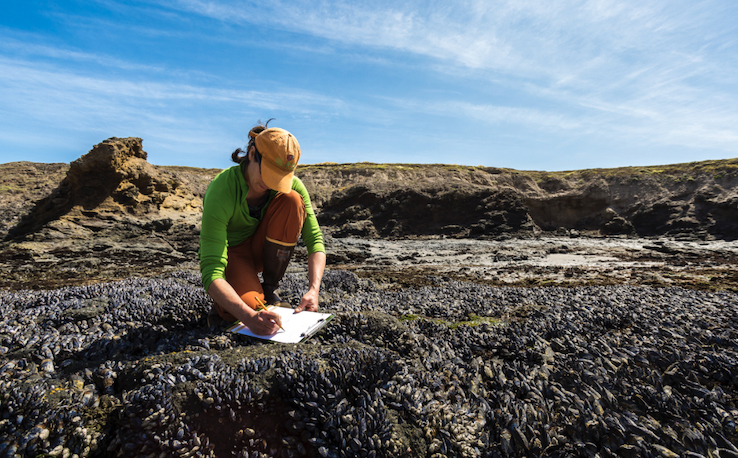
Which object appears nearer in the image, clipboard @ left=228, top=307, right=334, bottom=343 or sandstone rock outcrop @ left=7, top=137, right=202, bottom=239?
clipboard @ left=228, top=307, right=334, bottom=343

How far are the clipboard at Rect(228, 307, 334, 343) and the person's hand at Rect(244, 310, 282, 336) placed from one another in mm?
53

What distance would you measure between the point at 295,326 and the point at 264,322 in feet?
0.97

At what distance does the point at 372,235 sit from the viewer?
1017 inches

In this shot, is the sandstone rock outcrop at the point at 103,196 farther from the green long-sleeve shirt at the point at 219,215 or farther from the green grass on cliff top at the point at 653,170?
the green grass on cliff top at the point at 653,170

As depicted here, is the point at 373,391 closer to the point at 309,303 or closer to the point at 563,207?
the point at 309,303

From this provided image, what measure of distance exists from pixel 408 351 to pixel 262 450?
1.39m

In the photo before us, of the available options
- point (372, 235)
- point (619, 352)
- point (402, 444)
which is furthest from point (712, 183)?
point (402, 444)

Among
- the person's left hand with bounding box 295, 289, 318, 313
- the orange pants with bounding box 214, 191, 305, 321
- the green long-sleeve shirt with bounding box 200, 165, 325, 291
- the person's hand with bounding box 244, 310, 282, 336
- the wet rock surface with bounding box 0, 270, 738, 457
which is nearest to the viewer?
the wet rock surface with bounding box 0, 270, 738, 457

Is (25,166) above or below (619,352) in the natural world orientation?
above

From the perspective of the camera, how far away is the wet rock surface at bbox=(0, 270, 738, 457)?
183 cm

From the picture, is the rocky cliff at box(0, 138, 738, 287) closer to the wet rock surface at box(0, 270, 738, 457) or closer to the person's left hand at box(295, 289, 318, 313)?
the wet rock surface at box(0, 270, 738, 457)

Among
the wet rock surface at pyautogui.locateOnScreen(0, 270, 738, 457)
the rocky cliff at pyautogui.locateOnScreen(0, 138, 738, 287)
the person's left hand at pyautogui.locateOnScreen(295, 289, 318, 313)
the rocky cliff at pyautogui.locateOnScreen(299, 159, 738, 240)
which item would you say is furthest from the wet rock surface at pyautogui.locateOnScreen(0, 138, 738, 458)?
the rocky cliff at pyautogui.locateOnScreen(299, 159, 738, 240)

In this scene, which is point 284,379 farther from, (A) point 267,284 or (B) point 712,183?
(B) point 712,183

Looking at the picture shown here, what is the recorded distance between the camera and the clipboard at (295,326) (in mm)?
2738
